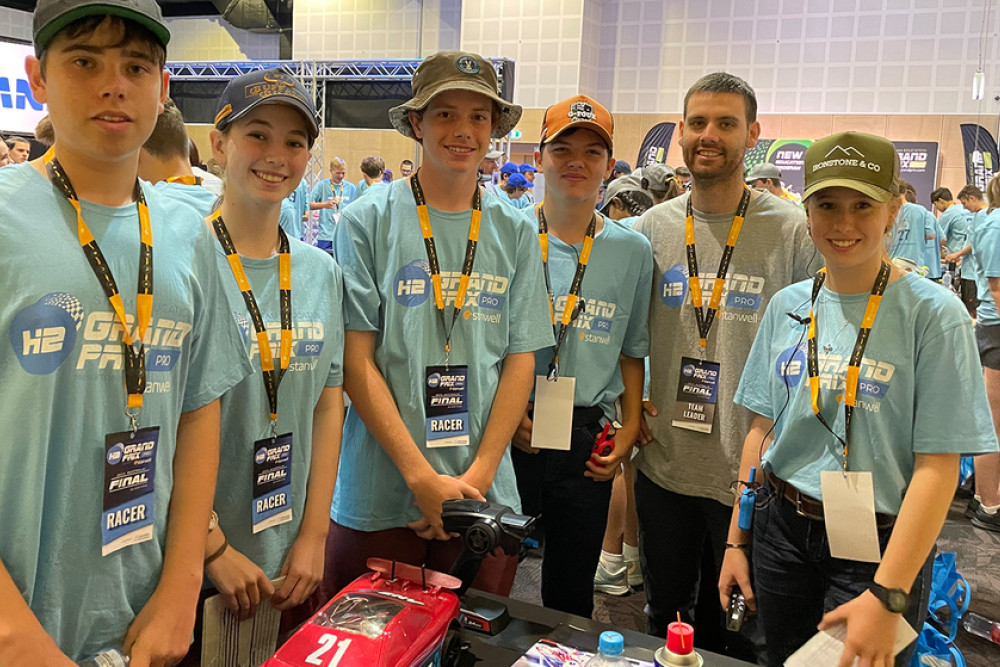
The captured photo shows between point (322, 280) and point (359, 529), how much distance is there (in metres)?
0.60

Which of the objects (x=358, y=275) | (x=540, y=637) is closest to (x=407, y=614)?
(x=540, y=637)

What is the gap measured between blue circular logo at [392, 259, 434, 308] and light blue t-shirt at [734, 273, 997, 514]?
0.83 metres

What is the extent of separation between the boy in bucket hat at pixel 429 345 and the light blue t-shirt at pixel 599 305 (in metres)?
0.29

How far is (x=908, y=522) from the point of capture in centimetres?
147

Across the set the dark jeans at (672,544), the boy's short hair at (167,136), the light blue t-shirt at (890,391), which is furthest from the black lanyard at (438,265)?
the boy's short hair at (167,136)

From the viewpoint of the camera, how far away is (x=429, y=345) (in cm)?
182

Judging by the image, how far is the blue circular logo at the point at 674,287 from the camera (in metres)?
2.24

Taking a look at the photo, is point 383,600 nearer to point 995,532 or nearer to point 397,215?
point 397,215

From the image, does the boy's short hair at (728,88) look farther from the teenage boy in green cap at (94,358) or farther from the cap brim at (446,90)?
the teenage boy in green cap at (94,358)

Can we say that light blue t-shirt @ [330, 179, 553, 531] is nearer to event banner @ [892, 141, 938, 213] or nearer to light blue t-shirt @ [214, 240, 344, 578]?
light blue t-shirt @ [214, 240, 344, 578]

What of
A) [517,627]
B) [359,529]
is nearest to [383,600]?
[517,627]

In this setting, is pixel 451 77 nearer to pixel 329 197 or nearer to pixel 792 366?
pixel 792 366

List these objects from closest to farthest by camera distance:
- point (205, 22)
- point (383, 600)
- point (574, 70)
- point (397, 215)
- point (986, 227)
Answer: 1. point (383, 600)
2. point (397, 215)
3. point (986, 227)
4. point (574, 70)
5. point (205, 22)

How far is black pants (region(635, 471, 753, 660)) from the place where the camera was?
222 centimetres
